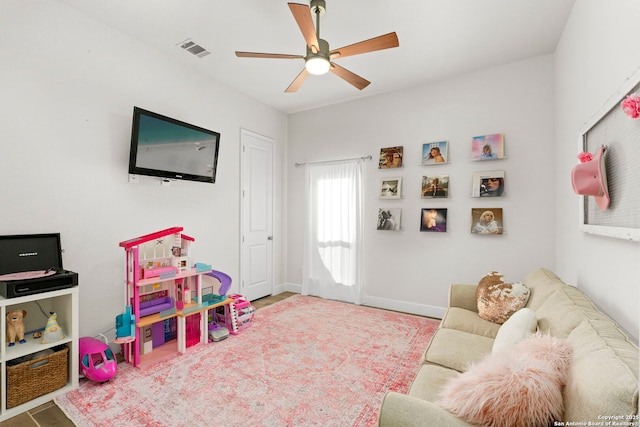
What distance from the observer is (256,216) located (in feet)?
14.3

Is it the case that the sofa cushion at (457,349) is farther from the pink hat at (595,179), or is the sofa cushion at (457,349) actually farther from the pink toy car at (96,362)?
the pink toy car at (96,362)

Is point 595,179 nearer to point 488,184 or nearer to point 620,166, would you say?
point 620,166

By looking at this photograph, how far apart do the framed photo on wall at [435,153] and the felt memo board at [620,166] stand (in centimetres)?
180

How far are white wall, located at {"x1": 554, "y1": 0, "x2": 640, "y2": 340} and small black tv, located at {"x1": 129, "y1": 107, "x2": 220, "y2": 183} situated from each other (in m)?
3.25

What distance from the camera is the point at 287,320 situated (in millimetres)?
3533

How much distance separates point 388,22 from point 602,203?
6.83ft

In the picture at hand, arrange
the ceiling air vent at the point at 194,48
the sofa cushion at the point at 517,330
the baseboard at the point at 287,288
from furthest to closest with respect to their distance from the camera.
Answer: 1. the baseboard at the point at 287,288
2. the ceiling air vent at the point at 194,48
3. the sofa cushion at the point at 517,330

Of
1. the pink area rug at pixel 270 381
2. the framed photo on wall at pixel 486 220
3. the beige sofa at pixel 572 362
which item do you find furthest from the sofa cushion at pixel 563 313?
the framed photo on wall at pixel 486 220

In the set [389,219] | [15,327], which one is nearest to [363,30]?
[389,219]

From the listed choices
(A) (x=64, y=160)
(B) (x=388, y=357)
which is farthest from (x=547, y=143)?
(A) (x=64, y=160)

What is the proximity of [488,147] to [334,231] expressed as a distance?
7.24 feet

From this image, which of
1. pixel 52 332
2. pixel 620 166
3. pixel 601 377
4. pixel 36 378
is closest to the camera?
pixel 601 377

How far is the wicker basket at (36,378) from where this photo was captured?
6.21 feet

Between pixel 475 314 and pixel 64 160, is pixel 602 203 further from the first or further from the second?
pixel 64 160
